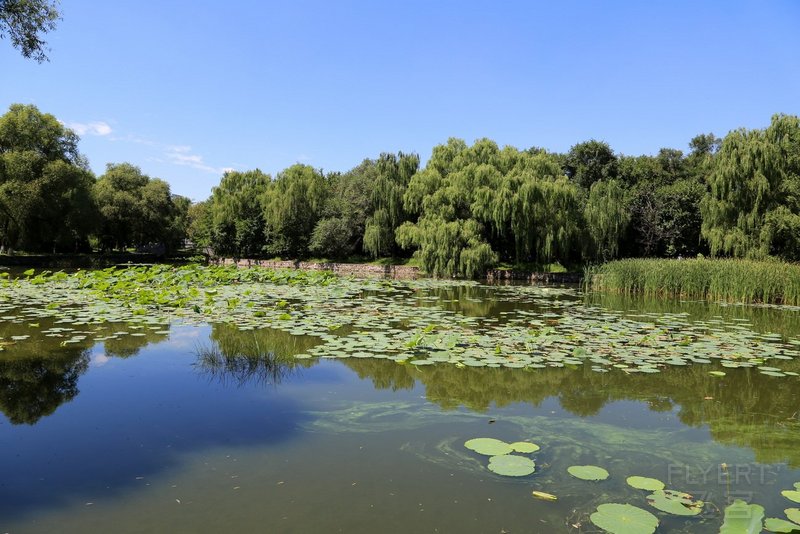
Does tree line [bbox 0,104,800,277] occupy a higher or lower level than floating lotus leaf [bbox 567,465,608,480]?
higher

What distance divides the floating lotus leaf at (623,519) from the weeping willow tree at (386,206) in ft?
80.3

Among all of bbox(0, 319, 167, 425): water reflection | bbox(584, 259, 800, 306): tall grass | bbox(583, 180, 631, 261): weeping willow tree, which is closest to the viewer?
bbox(0, 319, 167, 425): water reflection

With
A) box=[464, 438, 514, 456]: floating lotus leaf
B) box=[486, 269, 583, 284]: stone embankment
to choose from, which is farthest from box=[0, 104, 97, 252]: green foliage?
box=[464, 438, 514, 456]: floating lotus leaf

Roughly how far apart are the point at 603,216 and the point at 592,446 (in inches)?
800

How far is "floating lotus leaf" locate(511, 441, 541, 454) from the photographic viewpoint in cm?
351

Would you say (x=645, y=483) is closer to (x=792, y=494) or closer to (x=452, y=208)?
(x=792, y=494)

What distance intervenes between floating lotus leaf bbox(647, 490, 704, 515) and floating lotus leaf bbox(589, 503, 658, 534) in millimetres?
178

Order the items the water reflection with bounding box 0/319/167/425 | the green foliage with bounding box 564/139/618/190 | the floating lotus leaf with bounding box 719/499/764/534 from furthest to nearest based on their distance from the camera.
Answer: the green foliage with bounding box 564/139/618/190 → the water reflection with bounding box 0/319/167/425 → the floating lotus leaf with bounding box 719/499/764/534

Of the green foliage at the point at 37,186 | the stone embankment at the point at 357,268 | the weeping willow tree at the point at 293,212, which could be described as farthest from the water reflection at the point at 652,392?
the weeping willow tree at the point at 293,212

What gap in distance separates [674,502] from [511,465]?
3.03 feet

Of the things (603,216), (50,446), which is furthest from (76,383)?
(603,216)

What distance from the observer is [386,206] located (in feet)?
89.5

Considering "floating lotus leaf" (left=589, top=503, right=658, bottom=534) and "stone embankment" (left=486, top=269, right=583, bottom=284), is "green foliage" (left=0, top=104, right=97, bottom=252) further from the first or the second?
"floating lotus leaf" (left=589, top=503, right=658, bottom=534)

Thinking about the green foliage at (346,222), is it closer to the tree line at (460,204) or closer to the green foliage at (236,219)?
the tree line at (460,204)
